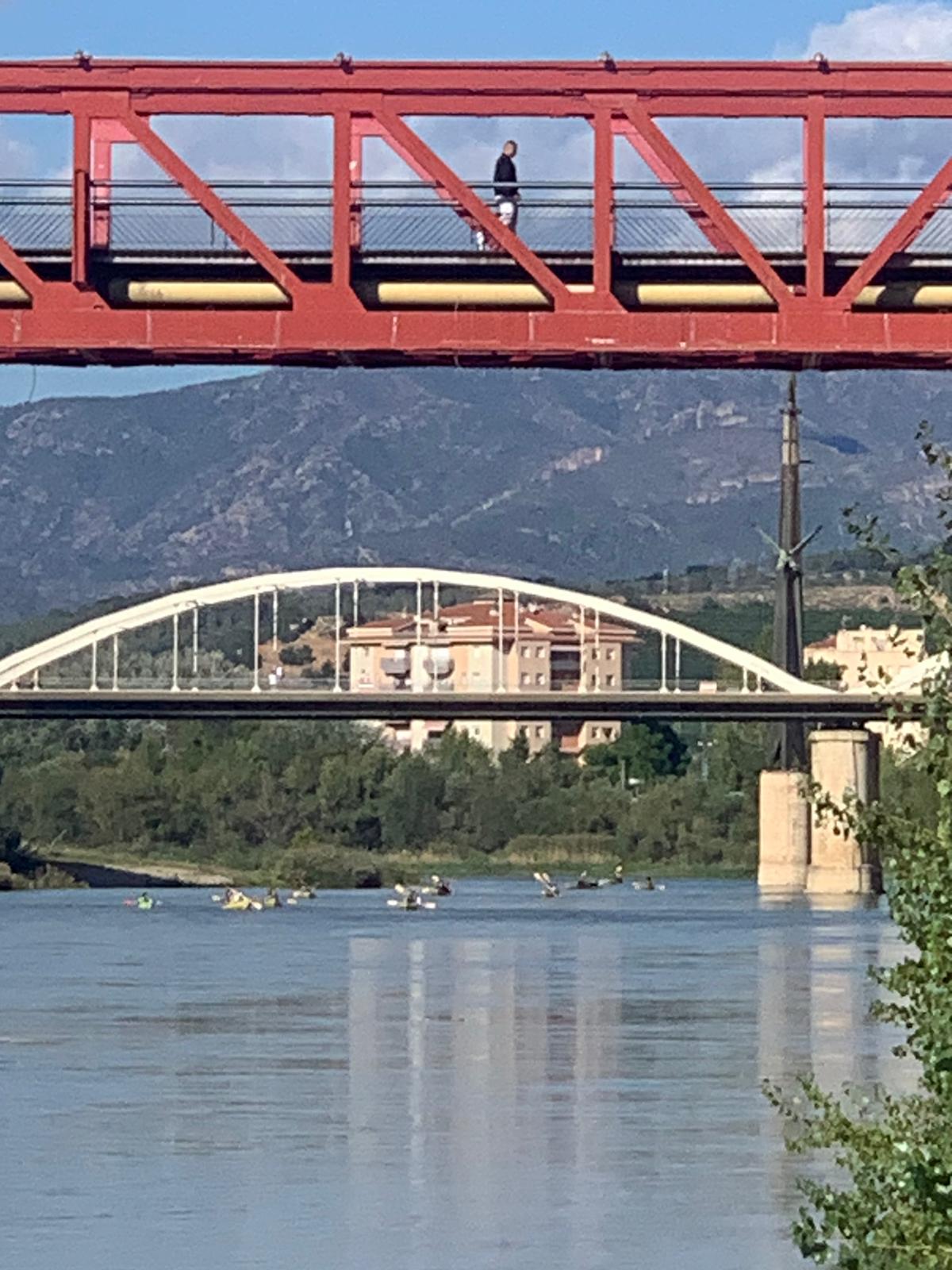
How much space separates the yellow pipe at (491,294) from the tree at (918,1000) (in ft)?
27.7

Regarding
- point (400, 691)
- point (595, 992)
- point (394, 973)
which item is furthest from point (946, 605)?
point (400, 691)

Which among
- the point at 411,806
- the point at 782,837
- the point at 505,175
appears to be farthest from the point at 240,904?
the point at 505,175

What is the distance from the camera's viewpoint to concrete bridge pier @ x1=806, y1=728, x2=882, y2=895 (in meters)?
113

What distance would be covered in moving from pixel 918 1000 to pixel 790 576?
4950 inches

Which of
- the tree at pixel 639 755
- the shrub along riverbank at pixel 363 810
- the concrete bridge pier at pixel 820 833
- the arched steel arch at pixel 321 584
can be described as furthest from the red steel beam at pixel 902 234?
the tree at pixel 639 755

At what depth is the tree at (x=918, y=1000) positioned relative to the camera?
15289mm

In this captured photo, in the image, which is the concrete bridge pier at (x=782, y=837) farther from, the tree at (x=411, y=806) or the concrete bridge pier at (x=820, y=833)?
the tree at (x=411, y=806)

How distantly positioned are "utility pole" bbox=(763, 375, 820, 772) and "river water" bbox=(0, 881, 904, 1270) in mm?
62581

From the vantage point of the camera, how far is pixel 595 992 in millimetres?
52906

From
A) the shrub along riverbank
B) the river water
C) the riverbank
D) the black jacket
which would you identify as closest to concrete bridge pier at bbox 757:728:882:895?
the riverbank

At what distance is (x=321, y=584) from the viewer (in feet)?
365

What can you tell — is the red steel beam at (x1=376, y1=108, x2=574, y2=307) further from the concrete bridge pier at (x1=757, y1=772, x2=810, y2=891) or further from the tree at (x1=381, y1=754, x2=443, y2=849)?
the tree at (x1=381, y1=754, x2=443, y2=849)

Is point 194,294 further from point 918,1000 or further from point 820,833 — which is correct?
point 820,833

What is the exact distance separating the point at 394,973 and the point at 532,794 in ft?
332
